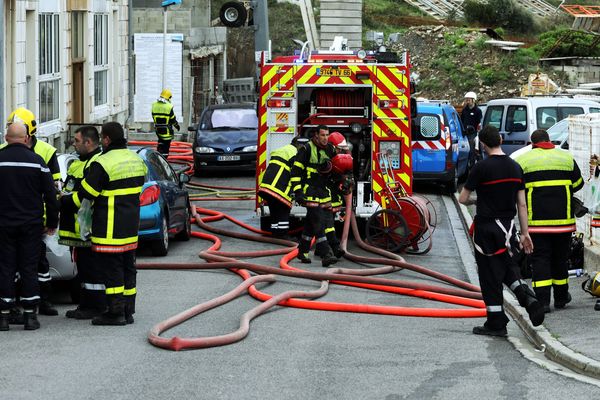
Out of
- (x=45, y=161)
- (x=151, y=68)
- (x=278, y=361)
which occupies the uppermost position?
(x=151, y=68)

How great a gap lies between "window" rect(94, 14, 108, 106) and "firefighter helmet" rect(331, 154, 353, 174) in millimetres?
16483

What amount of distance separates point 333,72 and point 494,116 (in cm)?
1010

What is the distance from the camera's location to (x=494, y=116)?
26859mm

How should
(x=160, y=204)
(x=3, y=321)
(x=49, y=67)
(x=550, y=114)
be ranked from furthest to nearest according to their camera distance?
1. (x=550, y=114)
2. (x=49, y=67)
3. (x=160, y=204)
4. (x=3, y=321)

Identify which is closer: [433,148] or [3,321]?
[3,321]

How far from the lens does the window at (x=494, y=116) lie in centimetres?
2655

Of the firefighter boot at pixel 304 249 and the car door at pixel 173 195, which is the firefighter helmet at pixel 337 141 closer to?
the firefighter boot at pixel 304 249

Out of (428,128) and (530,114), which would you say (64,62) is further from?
(530,114)

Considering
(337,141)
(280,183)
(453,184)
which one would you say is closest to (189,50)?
(453,184)

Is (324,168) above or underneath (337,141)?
underneath

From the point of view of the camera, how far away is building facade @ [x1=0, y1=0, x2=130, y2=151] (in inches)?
875

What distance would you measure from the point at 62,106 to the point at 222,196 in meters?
5.70

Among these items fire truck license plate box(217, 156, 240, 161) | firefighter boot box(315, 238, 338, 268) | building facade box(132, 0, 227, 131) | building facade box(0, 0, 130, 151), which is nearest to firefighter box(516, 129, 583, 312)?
firefighter boot box(315, 238, 338, 268)

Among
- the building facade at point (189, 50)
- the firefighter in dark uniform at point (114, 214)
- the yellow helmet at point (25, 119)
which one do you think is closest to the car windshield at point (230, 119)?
the building facade at point (189, 50)
